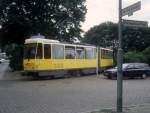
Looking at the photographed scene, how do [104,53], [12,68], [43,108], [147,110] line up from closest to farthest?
[147,110] → [43,108] → [104,53] → [12,68]

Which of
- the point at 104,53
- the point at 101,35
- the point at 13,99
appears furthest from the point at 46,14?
the point at 101,35

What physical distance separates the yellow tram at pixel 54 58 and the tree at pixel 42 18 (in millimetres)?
8084

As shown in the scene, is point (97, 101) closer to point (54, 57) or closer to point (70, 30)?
point (54, 57)

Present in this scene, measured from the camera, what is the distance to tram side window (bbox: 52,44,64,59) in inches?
1350

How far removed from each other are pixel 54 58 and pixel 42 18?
14395 millimetres

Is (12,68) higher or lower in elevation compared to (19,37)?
lower

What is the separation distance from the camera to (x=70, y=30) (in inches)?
1935

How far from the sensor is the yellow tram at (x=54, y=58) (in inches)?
1302

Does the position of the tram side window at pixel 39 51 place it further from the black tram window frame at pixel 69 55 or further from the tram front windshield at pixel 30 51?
the black tram window frame at pixel 69 55

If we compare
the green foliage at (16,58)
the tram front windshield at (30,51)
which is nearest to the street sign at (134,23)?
the tram front windshield at (30,51)

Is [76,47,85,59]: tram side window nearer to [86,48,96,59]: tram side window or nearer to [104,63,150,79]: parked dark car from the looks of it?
[86,48,96,59]: tram side window

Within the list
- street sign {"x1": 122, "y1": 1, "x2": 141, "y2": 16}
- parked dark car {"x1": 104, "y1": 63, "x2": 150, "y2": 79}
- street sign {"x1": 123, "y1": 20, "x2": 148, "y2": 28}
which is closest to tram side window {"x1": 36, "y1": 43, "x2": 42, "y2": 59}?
parked dark car {"x1": 104, "y1": 63, "x2": 150, "y2": 79}

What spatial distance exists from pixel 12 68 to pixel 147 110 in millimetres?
37608

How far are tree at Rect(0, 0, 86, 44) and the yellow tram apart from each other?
8.08 metres
